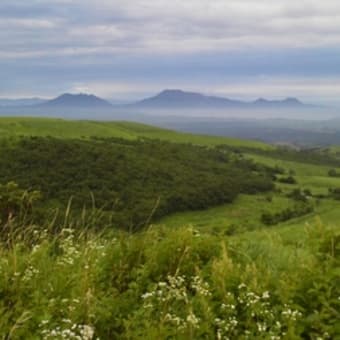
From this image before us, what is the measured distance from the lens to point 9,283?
5535mm

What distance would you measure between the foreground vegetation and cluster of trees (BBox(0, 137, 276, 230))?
5039 inches

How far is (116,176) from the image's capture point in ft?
553

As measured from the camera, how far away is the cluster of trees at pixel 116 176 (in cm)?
15200

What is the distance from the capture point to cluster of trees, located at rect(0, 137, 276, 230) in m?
152

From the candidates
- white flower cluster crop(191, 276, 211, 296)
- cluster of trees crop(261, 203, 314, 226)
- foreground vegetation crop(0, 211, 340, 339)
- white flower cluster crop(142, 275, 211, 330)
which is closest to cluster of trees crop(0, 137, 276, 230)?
cluster of trees crop(261, 203, 314, 226)

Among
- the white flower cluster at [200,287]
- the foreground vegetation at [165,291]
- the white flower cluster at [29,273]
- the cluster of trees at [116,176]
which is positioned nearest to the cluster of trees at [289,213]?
the cluster of trees at [116,176]

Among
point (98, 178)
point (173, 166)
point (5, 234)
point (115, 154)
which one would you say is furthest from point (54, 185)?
point (5, 234)

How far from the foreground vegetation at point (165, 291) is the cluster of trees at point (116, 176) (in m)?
128

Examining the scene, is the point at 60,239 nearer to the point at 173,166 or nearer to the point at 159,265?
the point at 159,265

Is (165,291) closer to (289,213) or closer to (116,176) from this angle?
(289,213)

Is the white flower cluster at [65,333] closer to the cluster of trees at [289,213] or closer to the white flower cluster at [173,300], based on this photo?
the white flower cluster at [173,300]

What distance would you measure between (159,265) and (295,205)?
150 meters

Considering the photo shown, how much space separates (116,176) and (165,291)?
6455 inches

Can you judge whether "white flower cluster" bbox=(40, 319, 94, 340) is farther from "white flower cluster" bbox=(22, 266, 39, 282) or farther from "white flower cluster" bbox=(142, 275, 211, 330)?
"white flower cluster" bbox=(22, 266, 39, 282)
